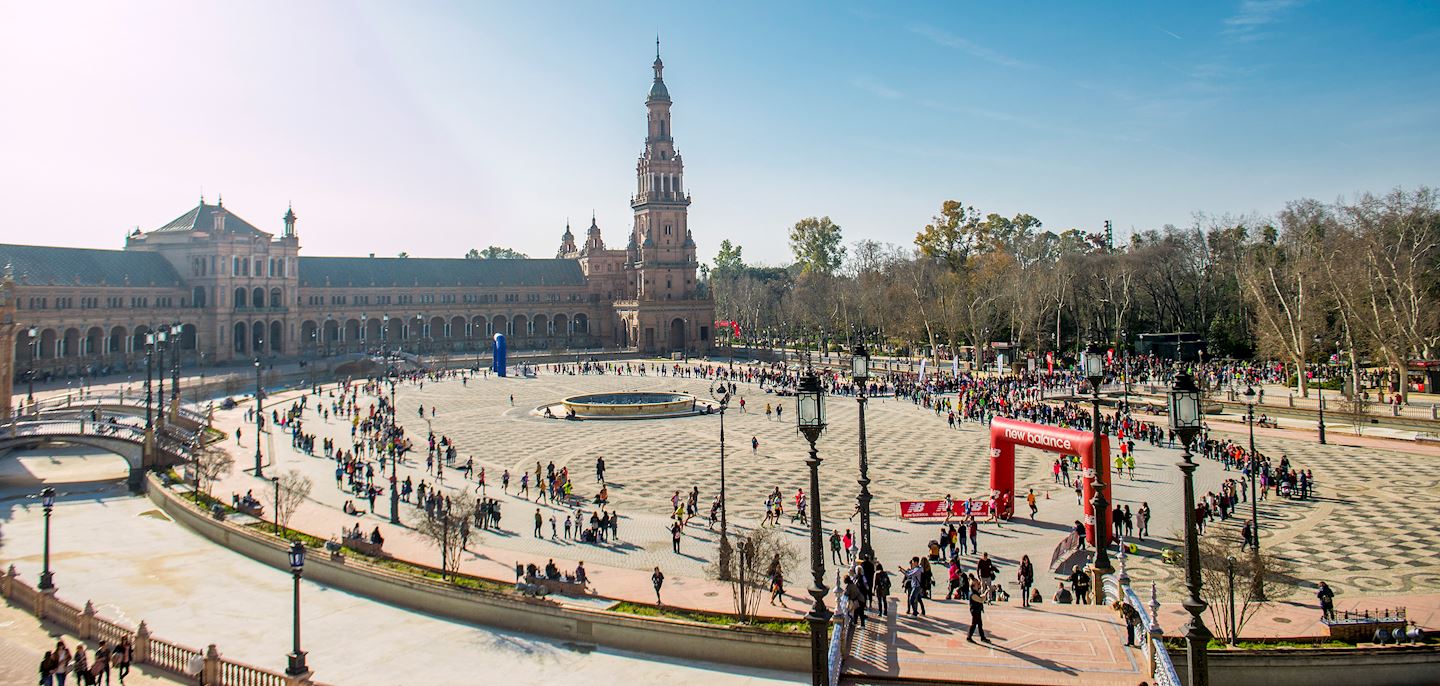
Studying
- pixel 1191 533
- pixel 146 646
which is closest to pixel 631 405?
pixel 146 646

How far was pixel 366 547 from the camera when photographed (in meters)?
25.2

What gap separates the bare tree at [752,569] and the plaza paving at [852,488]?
56cm

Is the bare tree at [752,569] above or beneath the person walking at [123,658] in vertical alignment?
above

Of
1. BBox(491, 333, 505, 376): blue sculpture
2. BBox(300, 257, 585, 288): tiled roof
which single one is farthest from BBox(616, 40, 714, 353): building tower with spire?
BBox(491, 333, 505, 376): blue sculpture

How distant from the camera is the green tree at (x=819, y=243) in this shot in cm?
12169

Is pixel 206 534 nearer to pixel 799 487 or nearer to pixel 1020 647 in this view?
pixel 799 487

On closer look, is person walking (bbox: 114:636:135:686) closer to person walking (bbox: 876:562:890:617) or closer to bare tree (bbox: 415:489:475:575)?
bare tree (bbox: 415:489:475:575)

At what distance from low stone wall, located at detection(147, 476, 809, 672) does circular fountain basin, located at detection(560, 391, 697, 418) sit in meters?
30.0

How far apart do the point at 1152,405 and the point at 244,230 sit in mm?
88714

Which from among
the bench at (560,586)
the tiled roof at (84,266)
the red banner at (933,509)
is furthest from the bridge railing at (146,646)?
the tiled roof at (84,266)

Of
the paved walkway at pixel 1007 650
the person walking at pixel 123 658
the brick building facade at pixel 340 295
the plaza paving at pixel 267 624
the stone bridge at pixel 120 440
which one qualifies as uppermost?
the brick building facade at pixel 340 295

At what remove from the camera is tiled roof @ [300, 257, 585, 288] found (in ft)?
350

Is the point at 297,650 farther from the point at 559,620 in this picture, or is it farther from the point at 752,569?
the point at 752,569

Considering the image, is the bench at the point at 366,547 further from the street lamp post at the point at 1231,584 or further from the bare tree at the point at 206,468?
the street lamp post at the point at 1231,584
